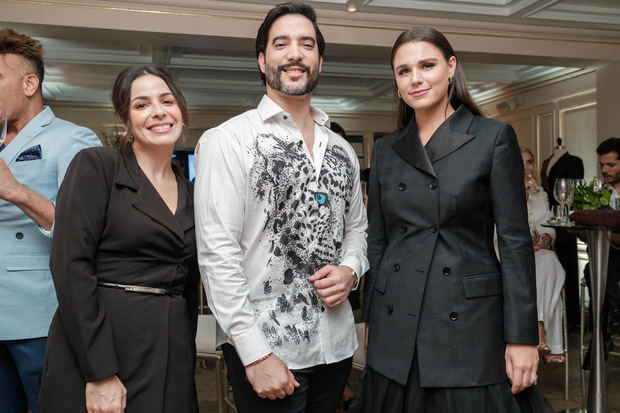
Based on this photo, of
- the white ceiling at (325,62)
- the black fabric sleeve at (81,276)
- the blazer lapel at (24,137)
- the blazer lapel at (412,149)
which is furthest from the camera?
the white ceiling at (325,62)

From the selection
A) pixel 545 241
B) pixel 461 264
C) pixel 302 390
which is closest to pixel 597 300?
pixel 545 241

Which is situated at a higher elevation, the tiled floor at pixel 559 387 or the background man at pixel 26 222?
the background man at pixel 26 222

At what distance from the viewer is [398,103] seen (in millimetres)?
1775

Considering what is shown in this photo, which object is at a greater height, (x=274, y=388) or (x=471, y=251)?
(x=471, y=251)

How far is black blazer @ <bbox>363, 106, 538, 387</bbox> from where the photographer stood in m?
1.47

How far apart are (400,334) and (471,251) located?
1.02ft

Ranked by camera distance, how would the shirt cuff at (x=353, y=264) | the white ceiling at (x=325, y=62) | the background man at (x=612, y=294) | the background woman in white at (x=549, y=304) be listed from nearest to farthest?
the shirt cuff at (x=353, y=264), the background man at (x=612, y=294), the background woman in white at (x=549, y=304), the white ceiling at (x=325, y=62)

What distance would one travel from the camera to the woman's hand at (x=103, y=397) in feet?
4.49

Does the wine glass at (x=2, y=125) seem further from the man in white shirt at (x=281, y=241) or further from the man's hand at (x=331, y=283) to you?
the man's hand at (x=331, y=283)

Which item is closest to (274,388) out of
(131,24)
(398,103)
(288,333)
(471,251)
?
→ (288,333)

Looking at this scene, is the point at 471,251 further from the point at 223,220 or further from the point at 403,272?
the point at 223,220

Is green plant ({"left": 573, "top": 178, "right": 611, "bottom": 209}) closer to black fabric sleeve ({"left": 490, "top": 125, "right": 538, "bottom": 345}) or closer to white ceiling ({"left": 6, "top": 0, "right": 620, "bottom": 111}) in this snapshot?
black fabric sleeve ({"left": 490, "top": 125, "right": 538, "bottom": 345})

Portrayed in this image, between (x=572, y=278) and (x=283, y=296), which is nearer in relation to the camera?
(x=283, y=296)

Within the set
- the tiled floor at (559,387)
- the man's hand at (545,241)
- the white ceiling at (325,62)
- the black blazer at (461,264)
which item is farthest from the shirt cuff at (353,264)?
the white ceiling at (325,62)
